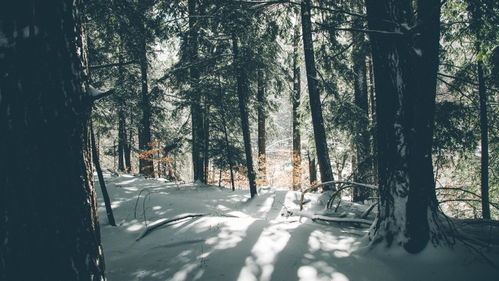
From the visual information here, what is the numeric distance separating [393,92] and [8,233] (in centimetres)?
404

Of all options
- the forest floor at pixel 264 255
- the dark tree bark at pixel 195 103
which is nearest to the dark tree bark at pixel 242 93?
the dark tree bark at pixel 195 103

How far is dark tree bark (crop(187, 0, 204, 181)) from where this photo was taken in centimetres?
1006

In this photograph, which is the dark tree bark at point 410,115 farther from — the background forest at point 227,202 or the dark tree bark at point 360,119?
the dark tree bark at point 360,119

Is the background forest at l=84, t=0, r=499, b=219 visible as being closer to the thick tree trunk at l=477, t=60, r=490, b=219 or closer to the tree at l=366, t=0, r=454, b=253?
the thick tree trunk at l=477, t=60, r=490, b=219

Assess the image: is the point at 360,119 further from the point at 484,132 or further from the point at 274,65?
the point at 274,65

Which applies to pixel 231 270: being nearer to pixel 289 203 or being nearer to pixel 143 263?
pixel 143 263

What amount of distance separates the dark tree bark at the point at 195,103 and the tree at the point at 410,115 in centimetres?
685

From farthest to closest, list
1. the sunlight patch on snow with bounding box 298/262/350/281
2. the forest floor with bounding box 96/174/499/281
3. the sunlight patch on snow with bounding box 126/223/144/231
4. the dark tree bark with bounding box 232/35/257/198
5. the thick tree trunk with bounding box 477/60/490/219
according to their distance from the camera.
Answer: the dark tree bark with bounding box 232/35/257/198, the thick tree trunk with bounding box 477/60/490/219, the sunlight patch on snow with bounding box 126/223/144/231, the forest floor with bounding box 96/174/499/281, the sunlight patch on snow with bounding box 298/262/350/281

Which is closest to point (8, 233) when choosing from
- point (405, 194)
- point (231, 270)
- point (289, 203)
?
point (231, 270)

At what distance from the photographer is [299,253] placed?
3.90 metres

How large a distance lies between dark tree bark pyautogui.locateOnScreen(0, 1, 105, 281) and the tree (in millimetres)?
3372

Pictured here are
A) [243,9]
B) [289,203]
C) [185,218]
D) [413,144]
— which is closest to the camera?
[413,144]

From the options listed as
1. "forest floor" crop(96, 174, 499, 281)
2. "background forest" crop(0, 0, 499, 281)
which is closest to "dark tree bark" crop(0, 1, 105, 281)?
"background forest" crop(0, 0, 499, 281)

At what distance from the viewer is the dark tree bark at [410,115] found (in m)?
3.70
